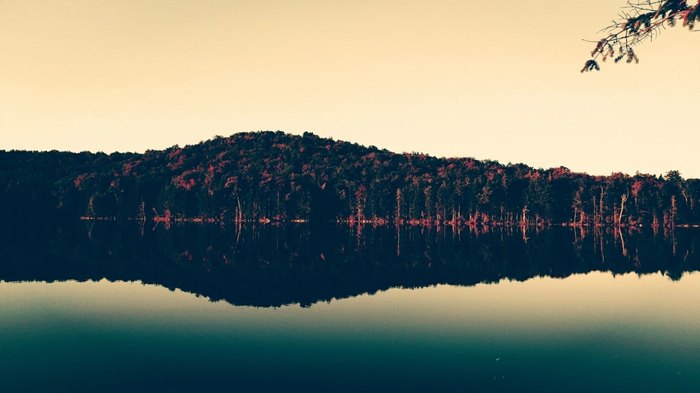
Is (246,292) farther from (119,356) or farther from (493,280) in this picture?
(493,280)

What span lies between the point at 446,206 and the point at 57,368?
6816 inches

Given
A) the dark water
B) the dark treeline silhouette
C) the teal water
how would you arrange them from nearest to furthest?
the teal water
the dark water
the dark treeline silhouette

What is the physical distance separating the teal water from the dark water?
0.37ft

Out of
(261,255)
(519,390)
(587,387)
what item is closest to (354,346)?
(519,390)

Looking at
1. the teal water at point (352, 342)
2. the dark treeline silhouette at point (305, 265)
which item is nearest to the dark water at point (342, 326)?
the teal water at point (352, 342)

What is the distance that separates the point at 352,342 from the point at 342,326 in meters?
3.45

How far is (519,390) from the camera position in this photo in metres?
18.1

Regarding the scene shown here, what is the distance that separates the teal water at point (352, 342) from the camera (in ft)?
62.1

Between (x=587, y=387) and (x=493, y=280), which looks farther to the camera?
(x=493, y=280)

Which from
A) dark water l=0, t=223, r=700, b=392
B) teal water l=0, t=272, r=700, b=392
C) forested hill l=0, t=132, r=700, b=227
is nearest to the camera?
teal water l=0, t=272, r=700, b=392

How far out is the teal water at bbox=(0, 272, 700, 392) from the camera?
1894 centimetres

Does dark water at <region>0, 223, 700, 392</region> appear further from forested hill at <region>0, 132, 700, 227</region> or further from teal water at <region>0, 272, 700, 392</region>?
forested hill at <region>0, 132, 700, 227</region>

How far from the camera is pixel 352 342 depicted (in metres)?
24.5

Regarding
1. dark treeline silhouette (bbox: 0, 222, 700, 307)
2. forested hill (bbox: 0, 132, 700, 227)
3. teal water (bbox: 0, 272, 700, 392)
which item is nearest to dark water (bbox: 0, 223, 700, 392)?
teal water (bbox: 0, 272, 700, 392)
